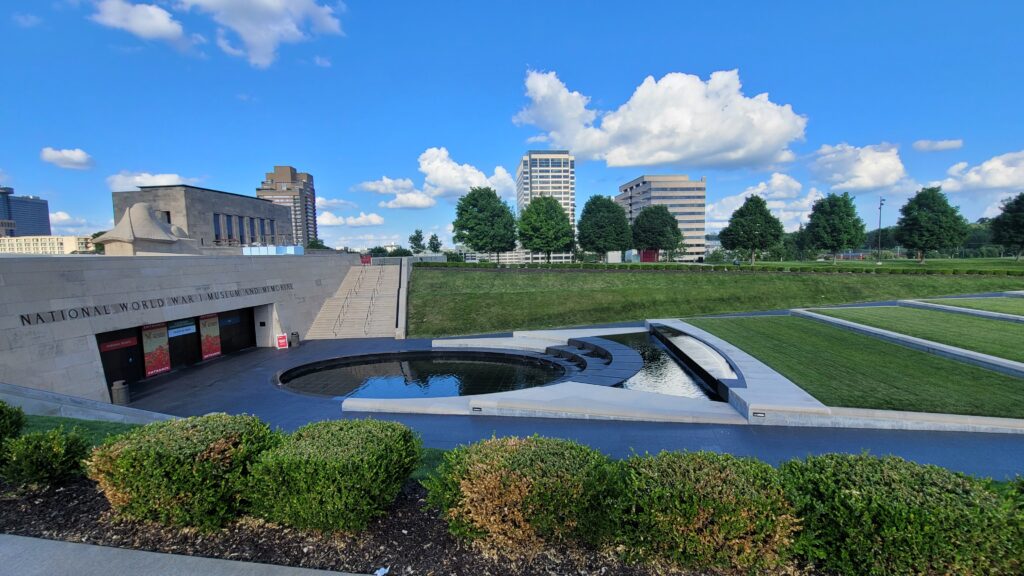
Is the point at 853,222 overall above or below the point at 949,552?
above

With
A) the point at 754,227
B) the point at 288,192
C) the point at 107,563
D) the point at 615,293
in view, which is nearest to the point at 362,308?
the point at 615,293

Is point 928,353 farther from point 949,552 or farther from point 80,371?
point 80,371

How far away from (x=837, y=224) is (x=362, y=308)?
62597mm

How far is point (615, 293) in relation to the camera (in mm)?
33281

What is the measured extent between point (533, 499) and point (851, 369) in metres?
14.9

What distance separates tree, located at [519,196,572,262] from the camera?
56.7m

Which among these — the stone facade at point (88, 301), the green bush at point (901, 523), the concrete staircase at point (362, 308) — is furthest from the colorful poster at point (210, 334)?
the green bush at point (901, 523)

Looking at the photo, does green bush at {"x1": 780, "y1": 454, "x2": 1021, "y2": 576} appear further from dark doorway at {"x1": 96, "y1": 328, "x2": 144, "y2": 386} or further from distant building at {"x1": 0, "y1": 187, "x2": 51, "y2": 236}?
distant building at {"x1": 0, "y1": 187, "x2": 51, "y2": 236}

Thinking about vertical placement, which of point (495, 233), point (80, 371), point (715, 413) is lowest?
point (715, 413)

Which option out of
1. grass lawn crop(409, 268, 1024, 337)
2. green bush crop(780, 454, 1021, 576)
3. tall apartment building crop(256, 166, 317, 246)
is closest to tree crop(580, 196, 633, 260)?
grass lawn crop(409, 268, 1024, 337)

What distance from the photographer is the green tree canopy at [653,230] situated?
244 ft

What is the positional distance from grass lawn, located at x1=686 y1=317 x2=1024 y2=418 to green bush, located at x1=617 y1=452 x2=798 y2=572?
9575 mm

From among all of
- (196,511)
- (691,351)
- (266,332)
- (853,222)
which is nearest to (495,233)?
(266,332)

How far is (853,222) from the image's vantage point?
5841 centimetres
